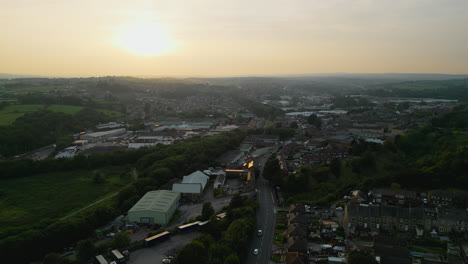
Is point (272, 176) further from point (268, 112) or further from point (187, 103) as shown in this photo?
point (187, 103)

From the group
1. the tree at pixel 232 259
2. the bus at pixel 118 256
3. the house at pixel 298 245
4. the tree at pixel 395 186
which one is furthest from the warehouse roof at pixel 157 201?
the tree at pixel 395 186

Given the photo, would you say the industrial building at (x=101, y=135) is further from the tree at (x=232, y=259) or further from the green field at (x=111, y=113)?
the tree at (x=232, y=259)

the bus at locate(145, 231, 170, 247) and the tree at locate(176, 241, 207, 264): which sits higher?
the tree at locate(176, 241, 207, 264)

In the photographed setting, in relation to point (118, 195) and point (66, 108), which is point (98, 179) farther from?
point (66, 108)

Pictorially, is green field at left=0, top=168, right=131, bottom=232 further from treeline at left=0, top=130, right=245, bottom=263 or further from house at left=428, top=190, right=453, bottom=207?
house at left=428, top=190, right=453, bottom=207

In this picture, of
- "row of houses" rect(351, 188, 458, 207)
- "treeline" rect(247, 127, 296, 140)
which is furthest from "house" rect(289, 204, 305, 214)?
"treeline" rect(247, 127, 296, 140)

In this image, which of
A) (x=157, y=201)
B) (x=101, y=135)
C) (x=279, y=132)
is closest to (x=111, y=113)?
(x=101, y=135)
